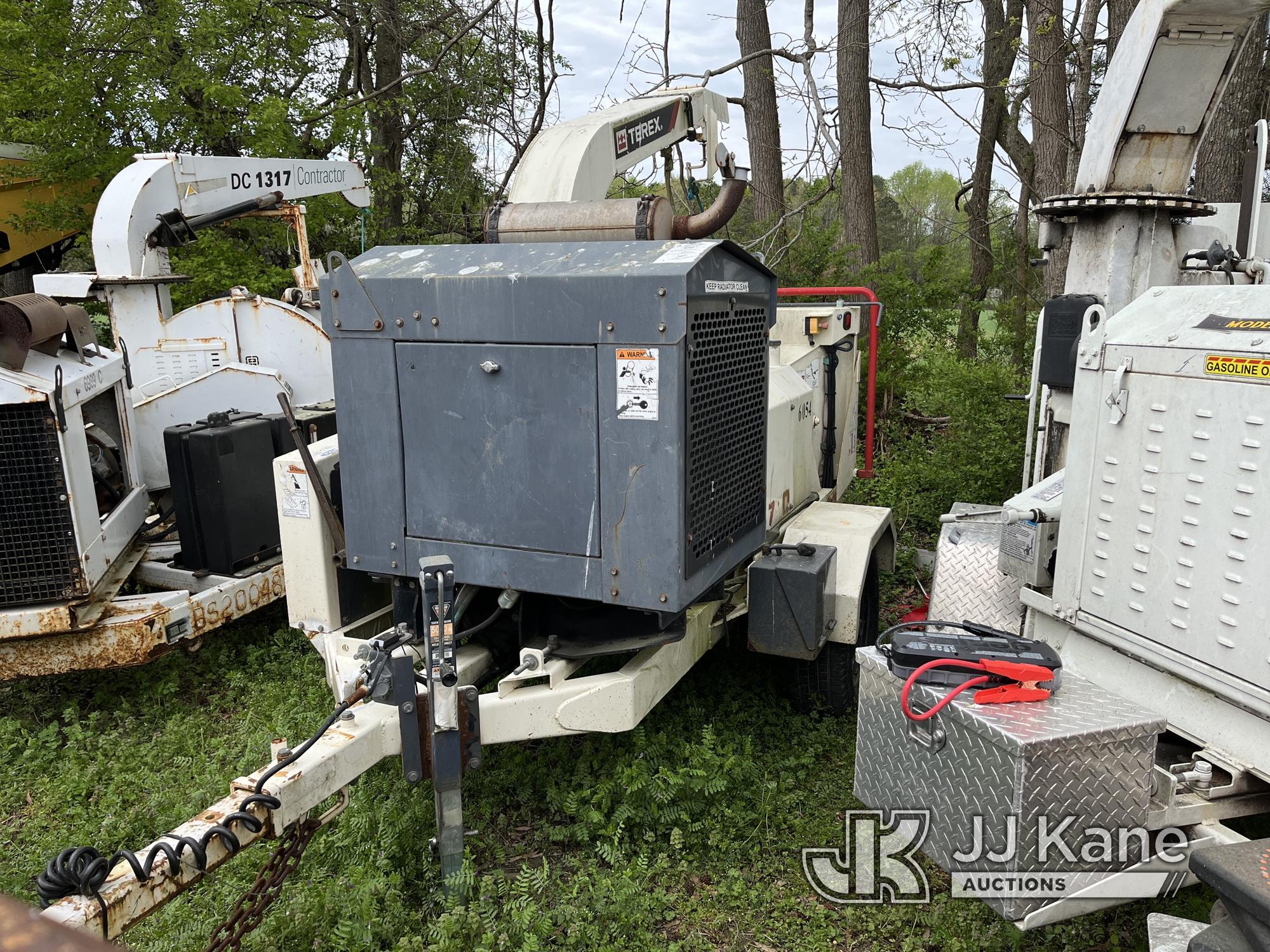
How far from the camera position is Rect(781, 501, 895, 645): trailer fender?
450 cm

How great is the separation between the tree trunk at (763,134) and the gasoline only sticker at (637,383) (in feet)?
29.7

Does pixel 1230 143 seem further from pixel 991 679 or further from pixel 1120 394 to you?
pixel 991 679

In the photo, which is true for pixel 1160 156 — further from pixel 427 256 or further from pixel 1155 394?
pixel 427 256

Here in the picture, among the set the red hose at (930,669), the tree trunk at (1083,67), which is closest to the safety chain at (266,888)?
the red hose at (930,669)

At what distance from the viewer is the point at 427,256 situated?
144 inches

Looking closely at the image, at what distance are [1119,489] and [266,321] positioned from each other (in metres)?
5.73

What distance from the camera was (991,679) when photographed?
295cm

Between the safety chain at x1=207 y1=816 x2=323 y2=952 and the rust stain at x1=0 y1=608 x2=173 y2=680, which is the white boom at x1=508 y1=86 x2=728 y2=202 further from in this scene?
the rust stain at x1=0 y1=608 x2=173 y2=680

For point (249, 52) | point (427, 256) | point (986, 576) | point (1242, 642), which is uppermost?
point (249, 52)

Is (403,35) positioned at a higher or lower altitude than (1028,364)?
higher

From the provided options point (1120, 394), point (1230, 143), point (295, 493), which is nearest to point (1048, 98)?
point (1230, 143)

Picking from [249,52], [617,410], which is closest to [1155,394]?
[617,410]

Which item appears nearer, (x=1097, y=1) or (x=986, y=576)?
(x=986, y=576)

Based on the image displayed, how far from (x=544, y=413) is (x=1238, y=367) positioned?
2.15m
